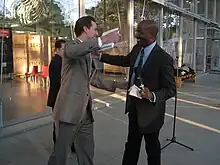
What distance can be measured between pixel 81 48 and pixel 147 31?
74cm

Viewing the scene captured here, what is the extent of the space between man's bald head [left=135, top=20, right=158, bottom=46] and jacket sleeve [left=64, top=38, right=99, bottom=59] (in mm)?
571

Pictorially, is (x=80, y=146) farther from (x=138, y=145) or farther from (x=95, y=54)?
(x=95, y=54)

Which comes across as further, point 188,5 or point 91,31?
point 188,5

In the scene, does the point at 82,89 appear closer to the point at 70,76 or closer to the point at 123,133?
the point at 70,76

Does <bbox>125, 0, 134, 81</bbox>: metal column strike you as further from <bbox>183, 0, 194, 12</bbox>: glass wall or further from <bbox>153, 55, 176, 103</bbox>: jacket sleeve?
<bbox>153, 55, 176, 103</bbox>: jacket sleeve

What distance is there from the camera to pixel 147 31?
2.65 m

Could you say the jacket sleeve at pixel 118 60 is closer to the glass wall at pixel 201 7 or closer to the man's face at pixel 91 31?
the man's face at pixel 91 31

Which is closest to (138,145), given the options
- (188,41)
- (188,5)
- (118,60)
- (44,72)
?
(118,60)

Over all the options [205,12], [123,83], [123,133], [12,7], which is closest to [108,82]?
[123,83]

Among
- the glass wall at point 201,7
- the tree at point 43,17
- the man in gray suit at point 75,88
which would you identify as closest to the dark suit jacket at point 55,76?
the man in gray suit at point 75,88

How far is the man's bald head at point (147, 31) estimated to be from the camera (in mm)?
2635

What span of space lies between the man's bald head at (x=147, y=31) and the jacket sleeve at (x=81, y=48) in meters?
0.57

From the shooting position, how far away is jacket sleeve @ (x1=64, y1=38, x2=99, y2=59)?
2203 mm

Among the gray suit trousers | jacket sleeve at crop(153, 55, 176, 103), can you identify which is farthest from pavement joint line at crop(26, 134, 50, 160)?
jacket sleeve at crop(153, 55, 176, 103)
